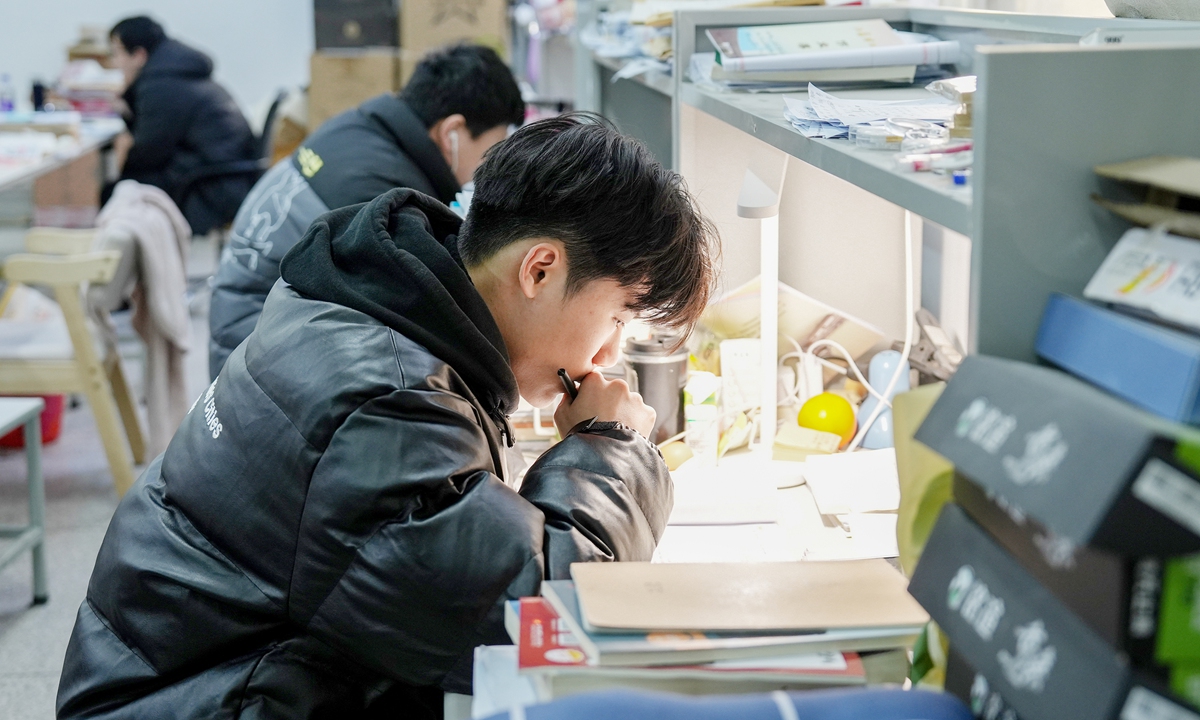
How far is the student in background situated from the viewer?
5402mm

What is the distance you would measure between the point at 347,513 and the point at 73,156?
14.9 feet

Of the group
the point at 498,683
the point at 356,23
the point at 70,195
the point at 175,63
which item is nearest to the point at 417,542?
the point at 498,683

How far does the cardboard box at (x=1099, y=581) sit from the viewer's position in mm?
566

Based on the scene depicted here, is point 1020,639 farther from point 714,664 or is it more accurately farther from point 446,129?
point 446,129

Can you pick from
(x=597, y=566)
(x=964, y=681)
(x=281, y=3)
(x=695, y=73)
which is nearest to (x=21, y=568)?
(x=695, y=73)

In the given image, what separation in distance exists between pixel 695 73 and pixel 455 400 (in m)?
0.79

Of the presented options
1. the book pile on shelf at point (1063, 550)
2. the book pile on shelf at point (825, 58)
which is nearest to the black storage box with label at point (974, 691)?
the book pile on shelf at point (1063, 550)

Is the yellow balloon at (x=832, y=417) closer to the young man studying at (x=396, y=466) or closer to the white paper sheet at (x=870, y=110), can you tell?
the young man studying at (x=396, y=466)

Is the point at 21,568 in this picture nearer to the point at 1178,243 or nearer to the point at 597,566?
the point at 597,566

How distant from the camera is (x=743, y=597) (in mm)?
884

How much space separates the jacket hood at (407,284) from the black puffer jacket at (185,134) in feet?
14.5

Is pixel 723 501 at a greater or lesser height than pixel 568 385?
lesser

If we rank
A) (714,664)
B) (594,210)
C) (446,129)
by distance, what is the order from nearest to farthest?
1. (714,664)
2. (594,210)
3. (446,129)

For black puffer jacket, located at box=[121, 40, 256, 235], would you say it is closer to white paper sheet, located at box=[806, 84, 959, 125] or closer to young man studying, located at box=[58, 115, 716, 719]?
young man studying, located at box=[58, 115, 716, 719]
